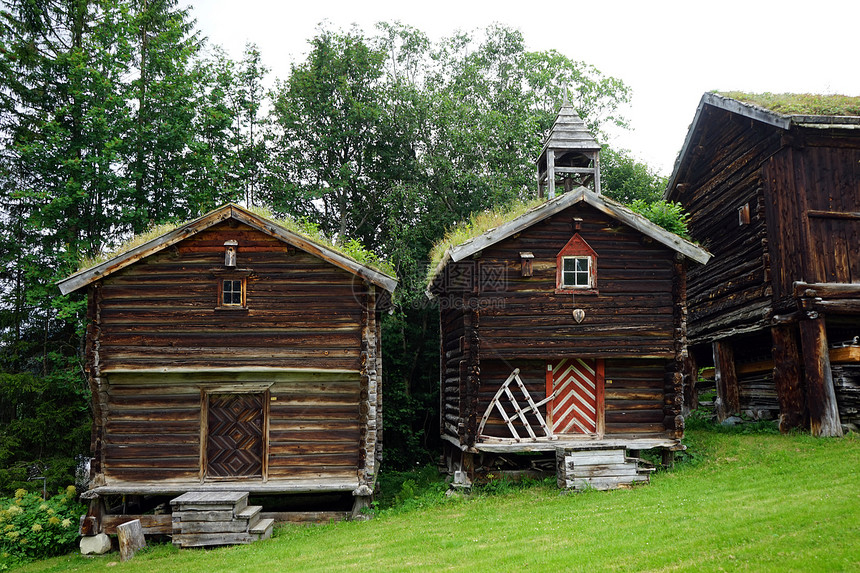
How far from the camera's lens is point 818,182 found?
15.9 metres

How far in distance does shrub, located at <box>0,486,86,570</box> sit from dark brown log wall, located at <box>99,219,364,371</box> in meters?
3.63

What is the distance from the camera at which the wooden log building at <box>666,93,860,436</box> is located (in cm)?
1524

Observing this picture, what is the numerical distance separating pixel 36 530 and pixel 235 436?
185 inches

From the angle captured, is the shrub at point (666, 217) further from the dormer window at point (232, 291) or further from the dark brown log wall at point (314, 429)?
the dormer window at point (232, 291)

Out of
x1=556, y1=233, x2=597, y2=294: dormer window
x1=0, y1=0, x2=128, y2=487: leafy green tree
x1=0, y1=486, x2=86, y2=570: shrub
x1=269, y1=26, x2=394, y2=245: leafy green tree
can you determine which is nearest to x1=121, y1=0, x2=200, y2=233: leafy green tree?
x1=0, y1=0, x2=128, y2=487: leafy green tree

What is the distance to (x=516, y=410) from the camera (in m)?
15.7

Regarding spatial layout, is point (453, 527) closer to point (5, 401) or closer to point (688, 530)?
point (688, 530)

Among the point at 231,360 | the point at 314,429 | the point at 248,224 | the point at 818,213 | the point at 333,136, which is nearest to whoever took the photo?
the point at 231,360

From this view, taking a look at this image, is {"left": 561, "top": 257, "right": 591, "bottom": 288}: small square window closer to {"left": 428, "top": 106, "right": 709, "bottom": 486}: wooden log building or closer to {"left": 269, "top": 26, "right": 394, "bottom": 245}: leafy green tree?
{"left": 428, "top": 106, "right": 709, "bottom": 486}: wooden log building

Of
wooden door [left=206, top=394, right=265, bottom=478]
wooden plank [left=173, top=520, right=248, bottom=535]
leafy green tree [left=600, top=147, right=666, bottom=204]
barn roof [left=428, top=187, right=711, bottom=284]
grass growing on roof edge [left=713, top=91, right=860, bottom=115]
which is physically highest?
leafy green tree [left=600, top=147, right=666, bottom=204]

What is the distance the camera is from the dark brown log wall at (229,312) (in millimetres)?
14570

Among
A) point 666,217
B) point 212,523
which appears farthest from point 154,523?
point 666,217

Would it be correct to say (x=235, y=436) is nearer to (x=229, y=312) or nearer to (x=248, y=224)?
(x=229, y=312)

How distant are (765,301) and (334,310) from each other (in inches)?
455
